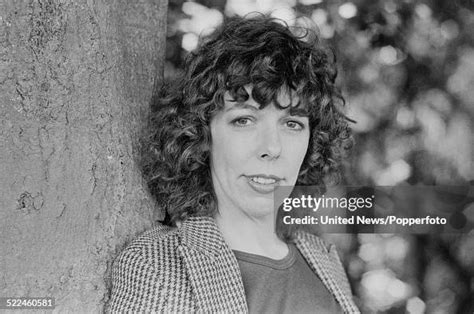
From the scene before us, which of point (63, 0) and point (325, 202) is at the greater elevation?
point (63, 0)

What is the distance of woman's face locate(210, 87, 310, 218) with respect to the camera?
1266 mm

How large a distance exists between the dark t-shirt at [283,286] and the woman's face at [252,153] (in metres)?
0.12

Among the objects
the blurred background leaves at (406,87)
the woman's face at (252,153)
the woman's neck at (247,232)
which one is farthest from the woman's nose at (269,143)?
the blurred background leaves at (406,87)

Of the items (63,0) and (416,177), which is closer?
(63,0)

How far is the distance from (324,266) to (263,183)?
33cm

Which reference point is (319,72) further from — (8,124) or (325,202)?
(8,124)

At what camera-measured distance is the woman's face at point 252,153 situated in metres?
1.27

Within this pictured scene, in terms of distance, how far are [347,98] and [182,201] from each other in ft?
1.92

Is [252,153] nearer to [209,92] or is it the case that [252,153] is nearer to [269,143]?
[269,143]

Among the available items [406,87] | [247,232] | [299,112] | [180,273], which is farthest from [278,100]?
[406,87]

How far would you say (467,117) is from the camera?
1.64 m

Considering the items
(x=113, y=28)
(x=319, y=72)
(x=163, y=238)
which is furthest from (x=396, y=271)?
(x=113, y=28)

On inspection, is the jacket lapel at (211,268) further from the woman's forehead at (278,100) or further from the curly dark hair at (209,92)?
the woman's forehead at (278,100)

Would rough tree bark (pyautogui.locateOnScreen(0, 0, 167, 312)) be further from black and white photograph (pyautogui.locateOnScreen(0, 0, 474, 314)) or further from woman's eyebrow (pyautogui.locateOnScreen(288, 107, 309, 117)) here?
woman's eyebrow (pyautogui.locateOnScreen(288, 107, 309, 117))
